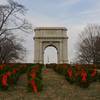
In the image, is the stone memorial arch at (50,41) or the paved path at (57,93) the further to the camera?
the stone memorial arch at (50,41)

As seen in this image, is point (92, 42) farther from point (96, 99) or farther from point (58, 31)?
point (96, 99)

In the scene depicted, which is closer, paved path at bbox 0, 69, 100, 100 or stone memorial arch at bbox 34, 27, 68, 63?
paved path at bbox 0, 69, 100, 100

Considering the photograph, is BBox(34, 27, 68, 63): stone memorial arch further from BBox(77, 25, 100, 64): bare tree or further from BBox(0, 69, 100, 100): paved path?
BBox(0, 69, 100, 100): paved path

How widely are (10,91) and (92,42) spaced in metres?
42.9

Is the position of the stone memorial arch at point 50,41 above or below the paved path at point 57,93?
above

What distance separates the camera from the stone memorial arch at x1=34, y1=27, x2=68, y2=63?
5672 centimetres

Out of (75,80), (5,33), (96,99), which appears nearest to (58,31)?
(5,33)

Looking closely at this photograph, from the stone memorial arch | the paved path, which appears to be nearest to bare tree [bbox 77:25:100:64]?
the stone memorial arch

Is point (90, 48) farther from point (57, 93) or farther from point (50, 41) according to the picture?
point (57, 93)

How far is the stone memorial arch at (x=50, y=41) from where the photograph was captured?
56.7 m

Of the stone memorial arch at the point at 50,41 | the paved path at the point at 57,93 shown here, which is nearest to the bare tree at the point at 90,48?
the stone memorial arch at the point at 50,41

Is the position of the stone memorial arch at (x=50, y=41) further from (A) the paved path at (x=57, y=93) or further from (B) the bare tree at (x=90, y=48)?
(A) the paved path at (x=57, y=93)

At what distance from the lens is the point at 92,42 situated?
180 feet

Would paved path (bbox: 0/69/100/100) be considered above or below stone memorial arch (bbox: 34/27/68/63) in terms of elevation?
below
